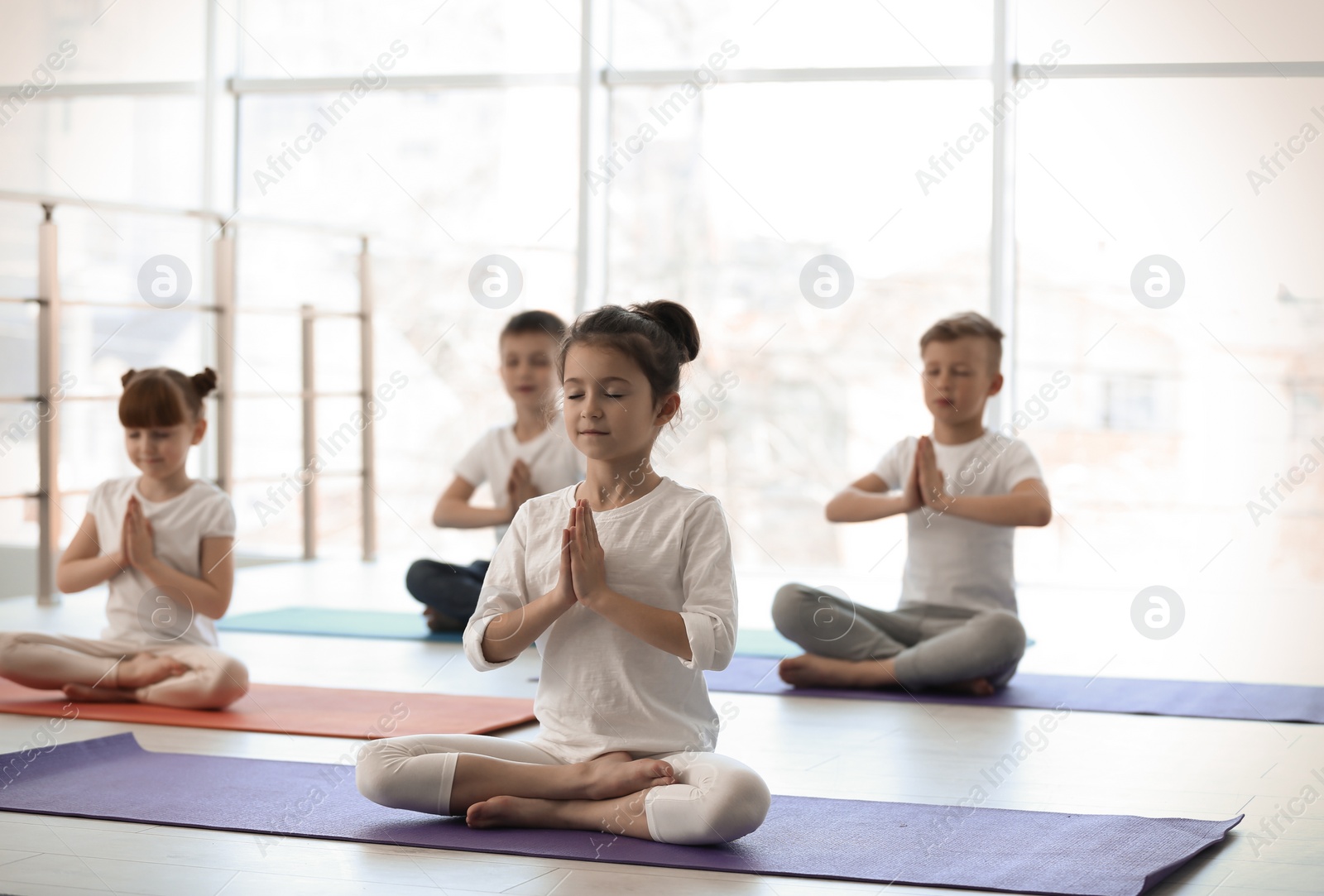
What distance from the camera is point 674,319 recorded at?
1.67 metres

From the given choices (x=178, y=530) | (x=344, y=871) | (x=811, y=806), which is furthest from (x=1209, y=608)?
(x=344, y=871)

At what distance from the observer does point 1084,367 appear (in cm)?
491

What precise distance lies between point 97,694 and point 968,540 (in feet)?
5.24

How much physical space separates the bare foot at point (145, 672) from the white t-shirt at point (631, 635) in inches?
36.5

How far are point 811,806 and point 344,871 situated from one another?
A: 1.92 ft

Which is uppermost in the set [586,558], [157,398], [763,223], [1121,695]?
[763,223]

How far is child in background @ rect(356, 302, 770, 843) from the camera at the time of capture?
151 centimetres

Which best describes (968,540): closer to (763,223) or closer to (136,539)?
(136,539)

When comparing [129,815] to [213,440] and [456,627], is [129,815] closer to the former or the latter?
[456,627]

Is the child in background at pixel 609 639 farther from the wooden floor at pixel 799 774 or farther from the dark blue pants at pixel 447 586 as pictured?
the dark blue pants at pixel 447 586

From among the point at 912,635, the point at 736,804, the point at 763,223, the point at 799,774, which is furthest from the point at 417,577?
the point at 763,223

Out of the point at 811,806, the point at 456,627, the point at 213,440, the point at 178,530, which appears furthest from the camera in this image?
the point at 213,440

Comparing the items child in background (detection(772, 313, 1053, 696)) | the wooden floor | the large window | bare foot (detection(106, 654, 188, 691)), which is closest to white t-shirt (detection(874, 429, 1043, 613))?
child in background (detection(772, 313, 1053, 696))

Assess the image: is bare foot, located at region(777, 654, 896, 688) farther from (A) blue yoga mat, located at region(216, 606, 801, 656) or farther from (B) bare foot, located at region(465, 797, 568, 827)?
(B) bare foot, located at region(465, 797, 568, 827)
